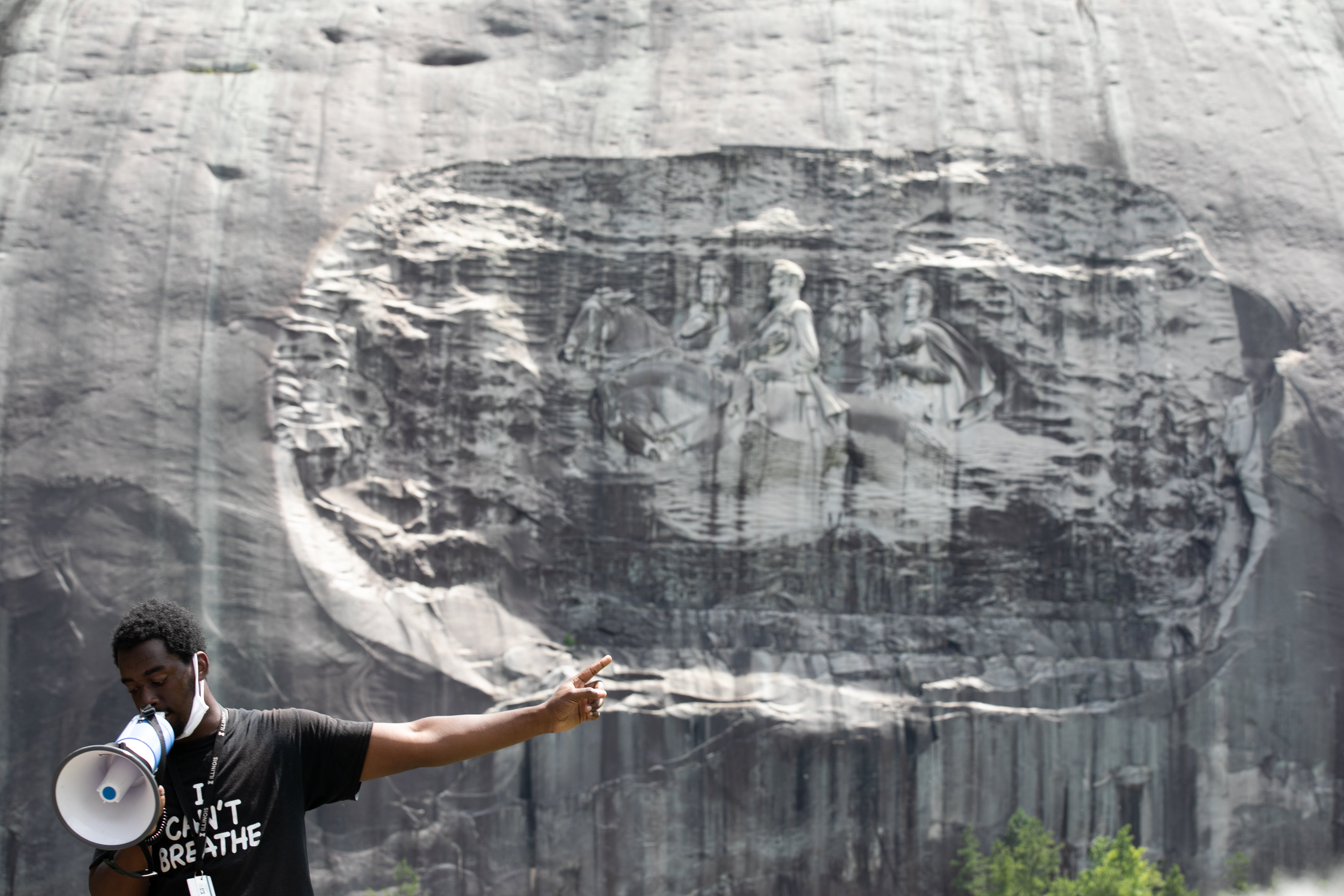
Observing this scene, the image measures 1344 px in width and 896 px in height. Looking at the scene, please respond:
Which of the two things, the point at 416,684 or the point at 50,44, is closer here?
the point at 416,684

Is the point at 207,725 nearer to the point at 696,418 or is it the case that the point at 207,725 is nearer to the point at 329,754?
the point at 329,754

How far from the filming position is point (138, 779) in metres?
2.08

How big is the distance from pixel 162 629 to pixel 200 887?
1.67ft

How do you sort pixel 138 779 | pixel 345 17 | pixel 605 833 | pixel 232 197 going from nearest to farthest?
pixel 138 779 → pixel 605 833 → pixel 232 197 → pixel 345 17

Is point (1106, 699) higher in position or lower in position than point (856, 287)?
lower

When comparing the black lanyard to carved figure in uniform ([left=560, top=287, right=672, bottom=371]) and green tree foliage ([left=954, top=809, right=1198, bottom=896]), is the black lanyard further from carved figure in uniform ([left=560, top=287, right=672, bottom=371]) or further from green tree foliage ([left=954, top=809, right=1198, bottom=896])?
green tree foliage ([left=954, top=809, right=1198, bottom=896])

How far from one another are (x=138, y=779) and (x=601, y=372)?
551 cm

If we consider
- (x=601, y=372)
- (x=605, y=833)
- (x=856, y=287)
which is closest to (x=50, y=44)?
(x=601, y=372)

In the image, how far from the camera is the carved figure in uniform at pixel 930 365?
7.50 m

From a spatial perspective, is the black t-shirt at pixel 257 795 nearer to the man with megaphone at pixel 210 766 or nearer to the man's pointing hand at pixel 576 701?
the man with megaphone at pixel 210 766

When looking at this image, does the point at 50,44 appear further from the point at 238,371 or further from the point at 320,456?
the point at 320,456

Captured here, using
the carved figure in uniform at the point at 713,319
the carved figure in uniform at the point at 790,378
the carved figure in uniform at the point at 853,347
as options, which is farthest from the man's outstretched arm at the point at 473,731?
the carved figure in uniform at the point at 853,347

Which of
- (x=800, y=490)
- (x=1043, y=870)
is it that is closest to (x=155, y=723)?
(x=800, y=490)

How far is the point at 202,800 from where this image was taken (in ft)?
7.37
